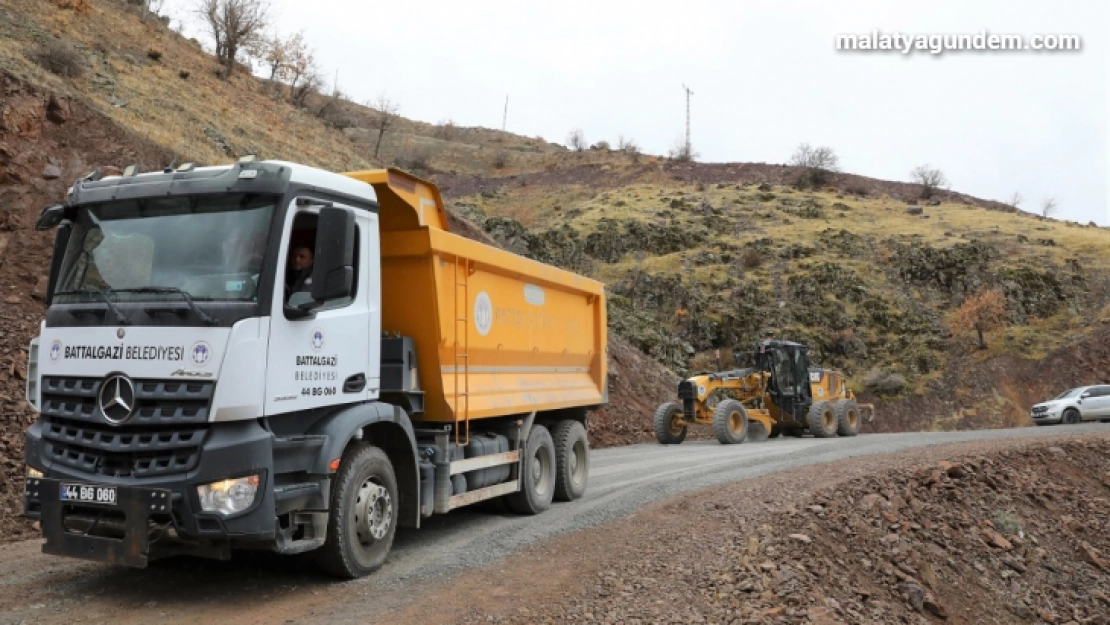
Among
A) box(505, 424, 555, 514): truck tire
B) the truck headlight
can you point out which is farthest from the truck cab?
box(505, 424, 555, 514): truck tire

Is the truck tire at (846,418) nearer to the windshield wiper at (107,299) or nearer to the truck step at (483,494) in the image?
the truck step at (483,494)

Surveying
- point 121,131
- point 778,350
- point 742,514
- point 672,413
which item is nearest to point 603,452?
point 672,413

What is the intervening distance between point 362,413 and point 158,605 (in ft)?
6.61

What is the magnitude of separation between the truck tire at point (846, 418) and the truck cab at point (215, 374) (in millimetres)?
18637

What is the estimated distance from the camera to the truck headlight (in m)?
5.64

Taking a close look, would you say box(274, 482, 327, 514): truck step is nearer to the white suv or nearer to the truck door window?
the truck door window

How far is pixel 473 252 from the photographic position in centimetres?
865

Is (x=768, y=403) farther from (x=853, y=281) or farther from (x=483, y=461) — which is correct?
(x=853, y=281)

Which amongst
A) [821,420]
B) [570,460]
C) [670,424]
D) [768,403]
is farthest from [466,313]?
[821,420]

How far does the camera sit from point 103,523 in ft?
19.0

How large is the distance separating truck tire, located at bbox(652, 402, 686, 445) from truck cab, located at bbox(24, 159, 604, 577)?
13.7 meters

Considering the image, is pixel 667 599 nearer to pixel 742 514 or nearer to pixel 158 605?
pixel 742 514

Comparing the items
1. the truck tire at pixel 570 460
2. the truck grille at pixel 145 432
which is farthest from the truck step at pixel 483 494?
the truck grille at pixel 145 432

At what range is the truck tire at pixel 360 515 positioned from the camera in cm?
655
